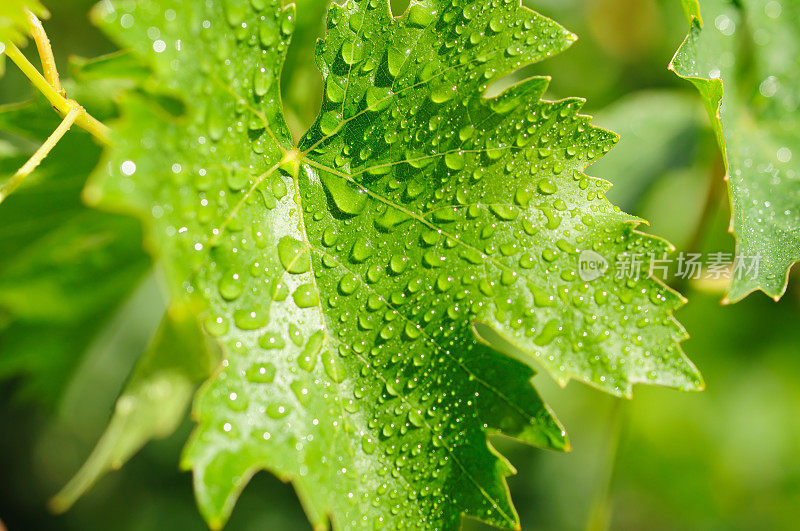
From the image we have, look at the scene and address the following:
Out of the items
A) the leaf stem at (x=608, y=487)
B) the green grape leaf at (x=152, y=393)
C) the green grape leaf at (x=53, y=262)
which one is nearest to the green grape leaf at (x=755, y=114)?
the leaf stem at (x=608, y=487)

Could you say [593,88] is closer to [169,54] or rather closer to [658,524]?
[169,54]

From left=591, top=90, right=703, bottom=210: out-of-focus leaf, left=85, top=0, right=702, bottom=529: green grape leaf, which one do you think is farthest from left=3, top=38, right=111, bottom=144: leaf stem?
left=591, top=90, right=703, bottom=210: out-of-focus leaf

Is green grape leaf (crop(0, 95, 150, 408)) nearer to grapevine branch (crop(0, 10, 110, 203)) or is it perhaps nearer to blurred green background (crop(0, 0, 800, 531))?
blurred green background (crop(0, 0, 800, 531))

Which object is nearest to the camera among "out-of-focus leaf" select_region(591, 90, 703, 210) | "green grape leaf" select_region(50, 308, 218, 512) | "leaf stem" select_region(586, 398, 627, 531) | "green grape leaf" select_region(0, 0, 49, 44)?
"green grape leaf" select_region(0, 0, 49, 44)

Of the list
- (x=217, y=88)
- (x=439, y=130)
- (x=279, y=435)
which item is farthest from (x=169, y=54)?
(x=279, y=435)

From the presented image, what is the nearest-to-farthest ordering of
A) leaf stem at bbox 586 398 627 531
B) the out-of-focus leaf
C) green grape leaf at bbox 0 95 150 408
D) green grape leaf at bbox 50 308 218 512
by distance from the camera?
green grape leaf at bbox 50 308 218 512, green grape leaf at bbox 0 95 150 408, leaf stem at bbox 586 398 627 531, the out-of-focus leaf

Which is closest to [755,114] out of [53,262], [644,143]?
[644,143]
